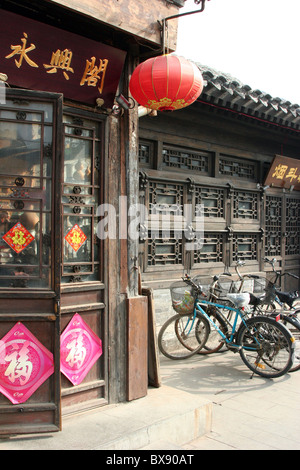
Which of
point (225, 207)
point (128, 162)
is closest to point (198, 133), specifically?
point (225, 207)

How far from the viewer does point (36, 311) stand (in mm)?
4078

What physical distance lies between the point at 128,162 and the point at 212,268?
449cm

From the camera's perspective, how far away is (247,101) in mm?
8352

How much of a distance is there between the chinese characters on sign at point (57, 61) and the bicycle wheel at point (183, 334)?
395 centimetres

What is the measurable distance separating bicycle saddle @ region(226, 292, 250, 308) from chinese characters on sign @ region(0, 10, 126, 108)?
11.7 ft

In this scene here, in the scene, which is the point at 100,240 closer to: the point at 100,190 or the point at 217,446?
the point at 100,190

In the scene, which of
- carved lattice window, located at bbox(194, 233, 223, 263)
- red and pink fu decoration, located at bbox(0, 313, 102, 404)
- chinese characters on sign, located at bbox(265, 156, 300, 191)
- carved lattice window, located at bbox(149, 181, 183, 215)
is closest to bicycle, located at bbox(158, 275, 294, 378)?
carved lattice window, located at bbox(194, 233, 223, 263)

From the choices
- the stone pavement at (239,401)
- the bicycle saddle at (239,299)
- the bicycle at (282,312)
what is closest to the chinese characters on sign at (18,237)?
the stone pavement at (239,401)

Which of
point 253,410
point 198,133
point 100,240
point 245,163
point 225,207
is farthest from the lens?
point 245,163

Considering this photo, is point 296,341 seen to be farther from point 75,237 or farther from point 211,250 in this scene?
point 75,237

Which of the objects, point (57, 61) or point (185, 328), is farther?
point (185, 328)

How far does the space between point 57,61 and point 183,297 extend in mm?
4255

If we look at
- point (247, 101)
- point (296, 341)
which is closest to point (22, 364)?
point (296, 341)

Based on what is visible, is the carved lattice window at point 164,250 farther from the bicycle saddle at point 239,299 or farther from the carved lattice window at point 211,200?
the bicycle saddle at point 239,299
